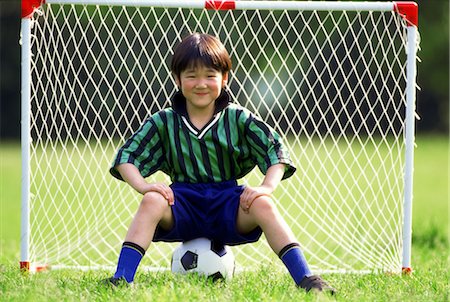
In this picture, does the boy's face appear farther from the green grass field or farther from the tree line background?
the tree line background

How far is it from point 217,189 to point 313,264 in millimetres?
1393

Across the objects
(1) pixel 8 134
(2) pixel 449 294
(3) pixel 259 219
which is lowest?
(1) pixel 8 134

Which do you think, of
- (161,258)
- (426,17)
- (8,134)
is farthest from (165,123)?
(426,17)

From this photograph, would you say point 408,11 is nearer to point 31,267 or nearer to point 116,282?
point 116,282

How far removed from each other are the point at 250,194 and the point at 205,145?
0.37 meters

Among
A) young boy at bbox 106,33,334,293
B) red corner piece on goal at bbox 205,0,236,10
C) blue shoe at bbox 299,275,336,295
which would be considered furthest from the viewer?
red corner piece on goal at bbox 205,0,236,10

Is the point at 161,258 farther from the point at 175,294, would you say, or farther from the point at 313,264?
the point at 175,294

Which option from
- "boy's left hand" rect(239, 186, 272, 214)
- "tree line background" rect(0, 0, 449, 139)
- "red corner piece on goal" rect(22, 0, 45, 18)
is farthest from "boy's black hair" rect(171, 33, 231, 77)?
"tree line background" rect(0, 0, 449, 139)

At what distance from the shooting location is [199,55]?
148 inches

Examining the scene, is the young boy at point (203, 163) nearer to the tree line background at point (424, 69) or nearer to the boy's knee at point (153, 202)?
the boy's knee at point (153, 202)

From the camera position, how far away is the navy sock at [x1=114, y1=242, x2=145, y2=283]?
11.6 ft

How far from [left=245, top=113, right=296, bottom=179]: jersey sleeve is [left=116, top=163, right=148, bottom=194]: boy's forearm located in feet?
1.73

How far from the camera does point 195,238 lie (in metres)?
3.85

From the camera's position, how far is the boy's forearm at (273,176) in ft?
12.2
